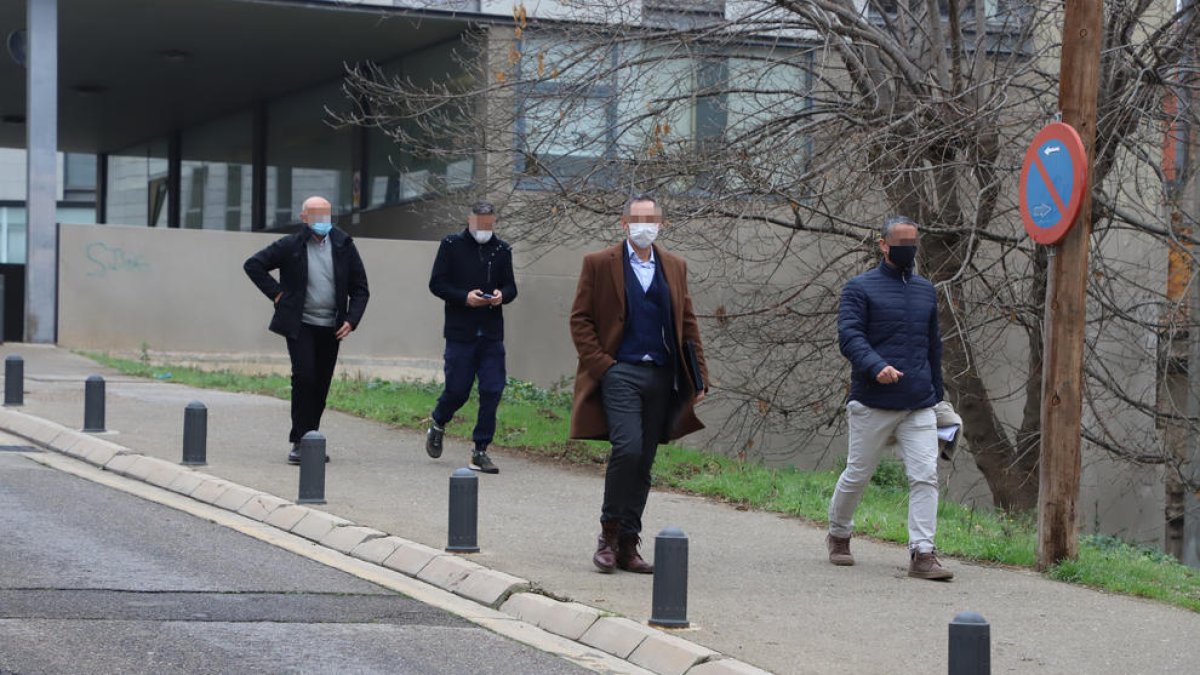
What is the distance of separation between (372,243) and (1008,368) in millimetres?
8906

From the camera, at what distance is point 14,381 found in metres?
13.9

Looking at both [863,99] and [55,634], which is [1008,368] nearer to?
[863,99]

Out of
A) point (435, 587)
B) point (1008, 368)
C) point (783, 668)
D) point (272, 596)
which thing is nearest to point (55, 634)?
point (272, 596)

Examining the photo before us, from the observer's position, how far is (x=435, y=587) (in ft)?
27.2

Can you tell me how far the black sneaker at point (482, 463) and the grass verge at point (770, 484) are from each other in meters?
1.30

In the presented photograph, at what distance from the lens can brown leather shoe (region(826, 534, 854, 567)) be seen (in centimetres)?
912

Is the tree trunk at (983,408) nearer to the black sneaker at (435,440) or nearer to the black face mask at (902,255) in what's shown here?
the black sneaker at (435,440)

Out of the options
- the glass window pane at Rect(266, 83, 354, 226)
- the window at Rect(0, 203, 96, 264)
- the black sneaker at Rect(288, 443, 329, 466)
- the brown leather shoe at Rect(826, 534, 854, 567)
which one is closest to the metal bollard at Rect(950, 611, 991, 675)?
the brown leather shoe at Rect(826, 534, 854, 567)

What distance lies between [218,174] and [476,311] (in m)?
27.1

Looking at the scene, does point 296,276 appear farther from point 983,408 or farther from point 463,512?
point 983,408

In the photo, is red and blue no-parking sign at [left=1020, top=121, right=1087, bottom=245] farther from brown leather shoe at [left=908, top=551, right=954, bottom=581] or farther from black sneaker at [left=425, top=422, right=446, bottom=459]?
black sneaker at [left=425, top=422, right=446, bottom=459]

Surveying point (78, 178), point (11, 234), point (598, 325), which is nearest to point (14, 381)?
point (598, 325)

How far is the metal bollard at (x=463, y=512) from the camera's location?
8516 millimetres

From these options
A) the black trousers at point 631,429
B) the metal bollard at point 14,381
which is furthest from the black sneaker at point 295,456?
the black trousers at point 631,429
